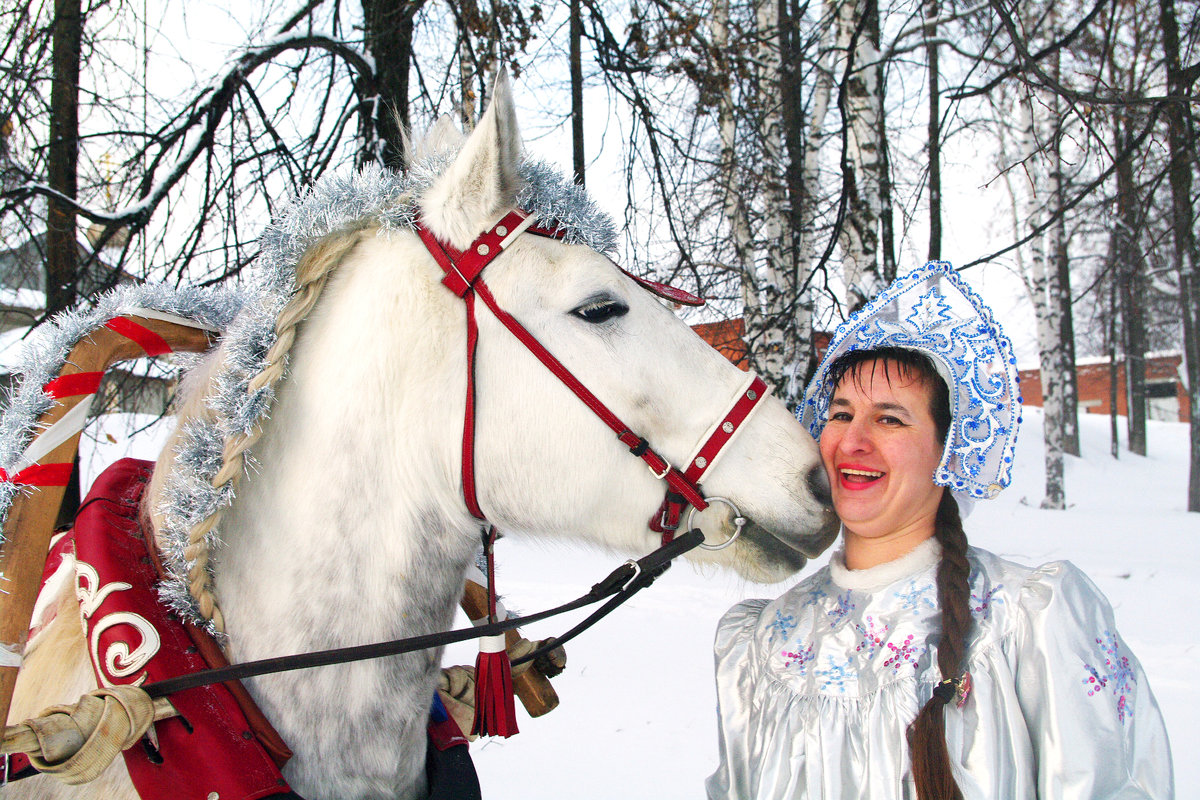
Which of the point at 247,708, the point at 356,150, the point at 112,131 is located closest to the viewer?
the point at 247,708

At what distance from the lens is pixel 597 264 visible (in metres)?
1.52

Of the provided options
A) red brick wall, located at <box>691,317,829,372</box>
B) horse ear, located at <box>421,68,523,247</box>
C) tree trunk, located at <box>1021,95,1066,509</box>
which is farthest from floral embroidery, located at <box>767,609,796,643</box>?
tree trunk, located at <box>1021,95,1066,509</box>

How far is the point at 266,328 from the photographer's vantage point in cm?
138

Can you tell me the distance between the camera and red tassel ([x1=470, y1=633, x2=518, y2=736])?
5.22ft

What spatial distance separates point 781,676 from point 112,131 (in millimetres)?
4891

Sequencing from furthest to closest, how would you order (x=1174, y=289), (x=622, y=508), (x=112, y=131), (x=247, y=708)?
(x=1174, y=289), (x=112, y=131), (x=622, y=508), (x=247, y=708)

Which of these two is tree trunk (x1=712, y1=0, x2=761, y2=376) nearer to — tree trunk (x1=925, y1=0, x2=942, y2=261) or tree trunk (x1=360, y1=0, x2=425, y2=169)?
tree trunk (x1=925, y1=0, x2=942, y2=261)

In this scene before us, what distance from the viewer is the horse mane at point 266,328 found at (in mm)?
1320

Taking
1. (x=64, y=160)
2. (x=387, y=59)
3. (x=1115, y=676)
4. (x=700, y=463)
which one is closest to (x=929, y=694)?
(x=1115, y=676)

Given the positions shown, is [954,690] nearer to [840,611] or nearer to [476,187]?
[840,611]

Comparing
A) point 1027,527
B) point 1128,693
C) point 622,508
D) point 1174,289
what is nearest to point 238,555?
point 622,508

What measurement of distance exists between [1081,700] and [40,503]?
1.87m

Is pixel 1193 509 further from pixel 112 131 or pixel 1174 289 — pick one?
pixel 112 131

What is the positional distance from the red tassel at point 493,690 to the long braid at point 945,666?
2.67 ft
